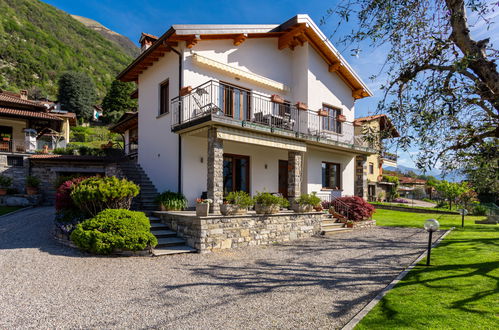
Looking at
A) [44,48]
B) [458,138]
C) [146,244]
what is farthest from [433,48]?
[44,48]

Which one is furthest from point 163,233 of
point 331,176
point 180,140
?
point 331,176

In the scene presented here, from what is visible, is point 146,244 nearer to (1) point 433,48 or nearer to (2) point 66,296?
(2) point 66,296

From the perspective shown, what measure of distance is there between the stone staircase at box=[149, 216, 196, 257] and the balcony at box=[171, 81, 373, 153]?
3.91 m

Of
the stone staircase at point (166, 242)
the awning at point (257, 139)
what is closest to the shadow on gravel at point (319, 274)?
the stone staircase at point (166, 242)

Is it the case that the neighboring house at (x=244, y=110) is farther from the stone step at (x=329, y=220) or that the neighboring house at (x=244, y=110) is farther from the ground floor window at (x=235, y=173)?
the stone step at (x=329, y=220)

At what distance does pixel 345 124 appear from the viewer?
61.8 ft

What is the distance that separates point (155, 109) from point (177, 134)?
2974 mm

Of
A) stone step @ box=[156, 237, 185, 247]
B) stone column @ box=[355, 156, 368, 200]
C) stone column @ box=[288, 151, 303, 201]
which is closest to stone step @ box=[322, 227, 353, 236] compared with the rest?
stone column @ box=[288, 151, 303, 201]

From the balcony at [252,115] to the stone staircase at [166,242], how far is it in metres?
3.91

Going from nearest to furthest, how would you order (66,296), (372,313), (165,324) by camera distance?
(165,324)
(372,313)
(66,296)

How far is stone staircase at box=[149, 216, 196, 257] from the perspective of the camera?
936 centimetres

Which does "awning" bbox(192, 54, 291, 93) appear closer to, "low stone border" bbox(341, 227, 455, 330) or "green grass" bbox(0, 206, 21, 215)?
"low stone border" bbox(341, 227, 455, 330)

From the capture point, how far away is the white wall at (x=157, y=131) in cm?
1338

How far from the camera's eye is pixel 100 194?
385 inches
